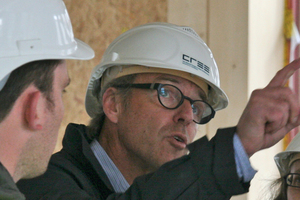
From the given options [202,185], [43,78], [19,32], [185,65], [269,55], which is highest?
[19,32]

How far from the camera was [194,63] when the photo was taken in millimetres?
2186

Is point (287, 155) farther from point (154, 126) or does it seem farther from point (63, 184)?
point (63, 184)

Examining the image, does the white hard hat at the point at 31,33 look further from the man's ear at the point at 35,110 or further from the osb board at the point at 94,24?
the osb board at the point at 94,24

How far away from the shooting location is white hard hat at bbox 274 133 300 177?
7.23 feet

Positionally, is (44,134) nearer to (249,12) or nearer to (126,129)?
(126,129)

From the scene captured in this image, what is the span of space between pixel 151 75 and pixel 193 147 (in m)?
0.74

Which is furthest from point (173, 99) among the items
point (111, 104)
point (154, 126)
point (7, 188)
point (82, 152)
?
point (7, 188)

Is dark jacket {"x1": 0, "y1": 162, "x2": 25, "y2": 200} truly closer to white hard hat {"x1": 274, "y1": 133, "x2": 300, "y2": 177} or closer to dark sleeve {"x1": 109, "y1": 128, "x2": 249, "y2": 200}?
dark sleeve {"x1": 109, "y1": 128, "x2": 249, "y2": 200}

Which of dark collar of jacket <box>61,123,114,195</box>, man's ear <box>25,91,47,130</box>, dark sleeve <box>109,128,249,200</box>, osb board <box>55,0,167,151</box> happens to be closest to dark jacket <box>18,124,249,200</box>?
dark sleeve <box>109,128,249,200</box>

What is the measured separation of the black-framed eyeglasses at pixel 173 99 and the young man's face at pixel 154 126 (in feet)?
0.06

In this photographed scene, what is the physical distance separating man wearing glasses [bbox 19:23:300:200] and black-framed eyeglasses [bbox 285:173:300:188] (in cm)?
47

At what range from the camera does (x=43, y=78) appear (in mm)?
1407

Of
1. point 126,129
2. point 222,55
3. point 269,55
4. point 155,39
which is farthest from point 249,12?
point 126,129

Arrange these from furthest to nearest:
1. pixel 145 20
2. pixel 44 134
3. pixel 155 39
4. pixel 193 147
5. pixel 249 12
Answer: pixel 145 20
pixel 249 12
pixel 155 39
pixel 193 147
pixel 44 134
